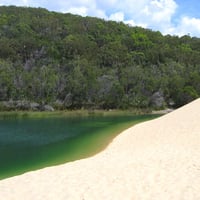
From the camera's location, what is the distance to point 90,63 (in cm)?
9644

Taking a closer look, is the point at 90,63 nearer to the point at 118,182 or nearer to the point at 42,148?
the point at 42,148

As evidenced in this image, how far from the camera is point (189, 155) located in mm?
18781

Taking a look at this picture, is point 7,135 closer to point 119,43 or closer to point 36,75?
point 36,75

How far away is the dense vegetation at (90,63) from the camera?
269 ft

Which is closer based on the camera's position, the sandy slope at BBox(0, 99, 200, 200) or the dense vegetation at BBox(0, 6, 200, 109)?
the sandy slope at BBox(0, 99, 200, 200)

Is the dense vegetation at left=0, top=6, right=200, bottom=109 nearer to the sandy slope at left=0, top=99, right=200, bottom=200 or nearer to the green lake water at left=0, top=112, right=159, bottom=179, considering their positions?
the green lake water at left=0, top=112, right=159, bottom=179

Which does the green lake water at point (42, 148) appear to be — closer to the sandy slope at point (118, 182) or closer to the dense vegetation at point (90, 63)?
the sandy slope at point (118, 182)

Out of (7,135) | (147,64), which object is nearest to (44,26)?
(147,64)

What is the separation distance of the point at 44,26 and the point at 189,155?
4277 inches

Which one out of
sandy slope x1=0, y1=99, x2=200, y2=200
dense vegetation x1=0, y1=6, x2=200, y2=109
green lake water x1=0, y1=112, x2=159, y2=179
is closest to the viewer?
sandy slope x1=0, y1=99, x2=200, y2=200

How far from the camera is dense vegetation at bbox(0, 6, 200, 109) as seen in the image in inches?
3223

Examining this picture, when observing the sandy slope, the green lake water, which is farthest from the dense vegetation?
the sandy slope

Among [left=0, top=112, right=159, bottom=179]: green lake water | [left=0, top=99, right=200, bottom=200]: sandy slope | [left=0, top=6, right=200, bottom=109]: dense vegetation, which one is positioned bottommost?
[left=0, top=112, right=159, bottom=179]: green lake water

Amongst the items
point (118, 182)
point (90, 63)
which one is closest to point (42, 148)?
point (118, 182)
